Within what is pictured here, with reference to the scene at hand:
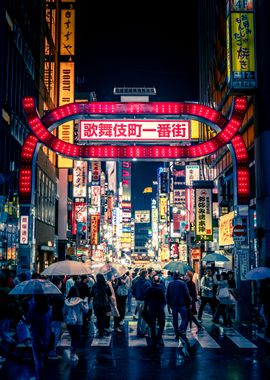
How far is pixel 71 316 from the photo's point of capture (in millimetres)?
13234

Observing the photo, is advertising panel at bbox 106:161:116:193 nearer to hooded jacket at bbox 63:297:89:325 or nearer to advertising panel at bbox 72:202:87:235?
advertising panel at bbox 72:202:87:235

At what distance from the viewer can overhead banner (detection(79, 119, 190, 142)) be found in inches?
913

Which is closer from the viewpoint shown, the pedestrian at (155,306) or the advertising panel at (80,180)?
the pedestrian at (155,306)

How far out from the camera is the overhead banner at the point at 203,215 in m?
40.5

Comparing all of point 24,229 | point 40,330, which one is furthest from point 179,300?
point 24,229

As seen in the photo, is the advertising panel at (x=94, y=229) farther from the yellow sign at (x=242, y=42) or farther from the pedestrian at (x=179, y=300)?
the pedestrian at (x=179, y=300)

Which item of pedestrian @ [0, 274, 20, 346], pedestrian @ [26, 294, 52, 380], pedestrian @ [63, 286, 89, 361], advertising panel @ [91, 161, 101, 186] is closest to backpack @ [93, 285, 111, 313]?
pedestrian @ [63, 286, 89, 361]

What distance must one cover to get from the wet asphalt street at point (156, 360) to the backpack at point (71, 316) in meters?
0.88

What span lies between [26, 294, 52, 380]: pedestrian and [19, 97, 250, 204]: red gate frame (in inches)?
493

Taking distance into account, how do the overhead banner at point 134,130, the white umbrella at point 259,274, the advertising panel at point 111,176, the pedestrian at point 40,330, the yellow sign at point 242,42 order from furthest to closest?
the advertising panel at point 111,176, the overhead banner at point 134,130, the yellow sign at point 242,42, the white umbrella at point 259,274, the pedestrian at point 40,330

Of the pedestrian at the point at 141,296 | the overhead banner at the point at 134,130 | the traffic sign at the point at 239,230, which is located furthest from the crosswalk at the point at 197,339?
the overhead banner at the point at 134,130

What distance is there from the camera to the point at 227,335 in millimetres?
17703

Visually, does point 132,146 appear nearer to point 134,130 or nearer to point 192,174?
point 134,130

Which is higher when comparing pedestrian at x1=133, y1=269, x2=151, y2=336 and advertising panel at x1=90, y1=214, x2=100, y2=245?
advertising panel at x1=90, y1=214, x2=100, y2=245
